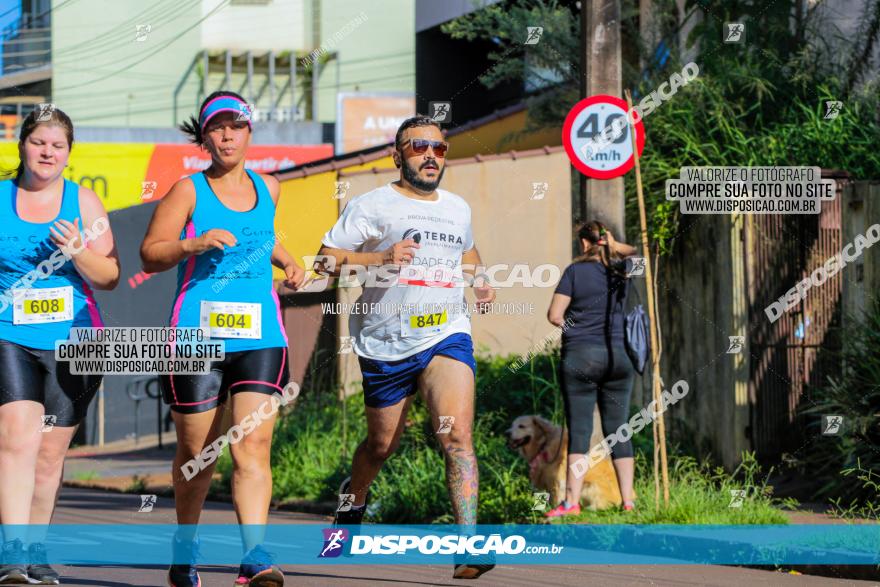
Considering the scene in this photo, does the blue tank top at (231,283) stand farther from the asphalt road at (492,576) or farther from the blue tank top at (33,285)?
the asphalt road at (492,576)

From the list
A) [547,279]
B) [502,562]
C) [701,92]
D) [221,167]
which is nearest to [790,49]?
[701,92]

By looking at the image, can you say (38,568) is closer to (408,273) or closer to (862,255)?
(408,273)

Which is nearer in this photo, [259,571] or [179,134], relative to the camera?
[259,571]

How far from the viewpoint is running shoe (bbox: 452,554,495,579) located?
675 cm

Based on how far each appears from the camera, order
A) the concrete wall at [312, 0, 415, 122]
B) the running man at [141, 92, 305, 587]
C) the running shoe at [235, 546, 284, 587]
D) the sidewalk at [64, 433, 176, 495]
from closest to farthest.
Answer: the running shoe at [235, 546, 284, 587], the running man at [141, 92, 305, 587], the sidewalk at [64, 433, 176, 495], the concrete wall at [312, 0, 415, 122]

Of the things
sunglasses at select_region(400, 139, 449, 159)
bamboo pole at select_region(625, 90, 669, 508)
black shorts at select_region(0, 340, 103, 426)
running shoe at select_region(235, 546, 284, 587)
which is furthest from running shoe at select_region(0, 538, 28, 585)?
bamboo pole at select_region(625, 90, 669, 508)

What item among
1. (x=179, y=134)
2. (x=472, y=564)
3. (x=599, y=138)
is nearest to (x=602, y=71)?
(x=599, y=138)

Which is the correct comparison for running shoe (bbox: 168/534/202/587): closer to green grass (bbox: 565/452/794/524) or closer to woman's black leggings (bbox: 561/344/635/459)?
green grass (bbox: 565/452/794/524)

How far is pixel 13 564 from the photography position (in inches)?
259

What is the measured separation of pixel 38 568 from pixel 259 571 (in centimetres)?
121

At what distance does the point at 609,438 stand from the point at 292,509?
4118mm

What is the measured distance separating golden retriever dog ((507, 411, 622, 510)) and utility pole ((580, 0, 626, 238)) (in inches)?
57.7

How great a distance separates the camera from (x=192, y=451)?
648 centimetres

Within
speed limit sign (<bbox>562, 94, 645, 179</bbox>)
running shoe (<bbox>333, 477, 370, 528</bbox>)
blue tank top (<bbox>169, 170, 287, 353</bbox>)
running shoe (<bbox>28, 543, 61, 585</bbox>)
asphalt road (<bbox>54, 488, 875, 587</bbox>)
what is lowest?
asphalt road (<bbox>54, 488, 875, 587</bbox>)
